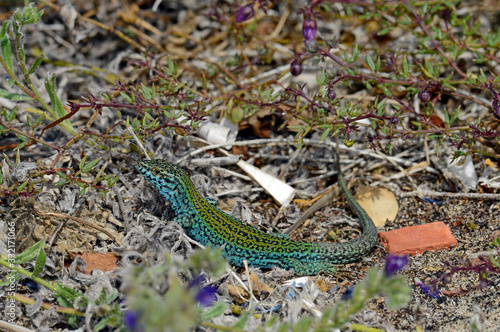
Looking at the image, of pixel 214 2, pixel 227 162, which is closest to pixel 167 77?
pixel 227 162

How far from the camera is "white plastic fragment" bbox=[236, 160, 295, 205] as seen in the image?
191 inches

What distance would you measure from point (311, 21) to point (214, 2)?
2.84m

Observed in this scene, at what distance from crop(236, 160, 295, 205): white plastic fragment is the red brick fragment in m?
1.04

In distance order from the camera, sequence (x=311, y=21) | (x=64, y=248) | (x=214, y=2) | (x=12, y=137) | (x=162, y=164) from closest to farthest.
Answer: (x=64, y=248) < (x=162, y=164) < (x=311, y=21) < (x=12, y=137) < (x=214, y=2)

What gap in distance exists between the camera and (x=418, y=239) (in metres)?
4.29

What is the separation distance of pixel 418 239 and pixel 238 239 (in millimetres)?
1721

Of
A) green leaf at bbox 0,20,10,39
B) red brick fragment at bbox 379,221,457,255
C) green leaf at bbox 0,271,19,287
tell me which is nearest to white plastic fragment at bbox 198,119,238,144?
red brick fragment at bbox 379,221,457,255

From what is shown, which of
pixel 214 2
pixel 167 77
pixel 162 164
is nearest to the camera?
pixel 162 164

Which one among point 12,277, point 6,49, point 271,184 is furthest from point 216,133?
point 12,277

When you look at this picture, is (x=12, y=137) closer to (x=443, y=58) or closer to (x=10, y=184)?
(x=10, y=184)

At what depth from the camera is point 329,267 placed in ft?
13.6

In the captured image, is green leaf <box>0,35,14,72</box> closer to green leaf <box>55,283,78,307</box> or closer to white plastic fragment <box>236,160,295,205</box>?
green leaf <box>55,283,78,307</box>

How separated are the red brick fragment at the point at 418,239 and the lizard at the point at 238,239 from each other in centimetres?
17

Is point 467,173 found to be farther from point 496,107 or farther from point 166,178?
point 166,178
